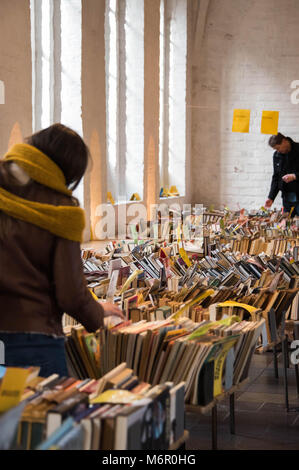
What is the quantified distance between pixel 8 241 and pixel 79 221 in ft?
0.81

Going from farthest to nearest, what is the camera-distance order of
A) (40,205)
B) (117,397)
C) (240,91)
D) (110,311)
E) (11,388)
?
(240,91) < (110,311) < (40,205) < (117,397) < (11,388)

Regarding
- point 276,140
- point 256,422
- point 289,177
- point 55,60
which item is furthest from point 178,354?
point 55,60

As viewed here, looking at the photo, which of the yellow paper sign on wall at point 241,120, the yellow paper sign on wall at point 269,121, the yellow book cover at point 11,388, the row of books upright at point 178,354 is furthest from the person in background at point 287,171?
the yellow book cover at point 11,388

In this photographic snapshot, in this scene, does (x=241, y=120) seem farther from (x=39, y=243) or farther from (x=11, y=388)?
(x=11, y=388)

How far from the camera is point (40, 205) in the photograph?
2.27m

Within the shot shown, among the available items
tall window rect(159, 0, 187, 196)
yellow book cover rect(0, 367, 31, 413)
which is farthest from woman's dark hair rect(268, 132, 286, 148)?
yellow book cover rect(0, 367, 31, 413)

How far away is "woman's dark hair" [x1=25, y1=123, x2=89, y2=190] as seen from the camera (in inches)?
90.4

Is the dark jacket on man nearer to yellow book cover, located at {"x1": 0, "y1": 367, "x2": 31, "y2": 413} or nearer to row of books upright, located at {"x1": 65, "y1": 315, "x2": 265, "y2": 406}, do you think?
row of books upright, located at {"x1": 65, "y1": 315, "x2": 265, "y2": 406}

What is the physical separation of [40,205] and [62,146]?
0.21 m

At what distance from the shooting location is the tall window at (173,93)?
1403 centimetres

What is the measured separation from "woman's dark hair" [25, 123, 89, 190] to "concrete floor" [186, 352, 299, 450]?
1.32 meters

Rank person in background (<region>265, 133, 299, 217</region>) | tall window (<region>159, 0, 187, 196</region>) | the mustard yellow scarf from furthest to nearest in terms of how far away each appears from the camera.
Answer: tall window (<region>159, 0, 187, 196</region>) → person in background (<region>265, 133, 299, 217</region>) → the mustard yellow scarf

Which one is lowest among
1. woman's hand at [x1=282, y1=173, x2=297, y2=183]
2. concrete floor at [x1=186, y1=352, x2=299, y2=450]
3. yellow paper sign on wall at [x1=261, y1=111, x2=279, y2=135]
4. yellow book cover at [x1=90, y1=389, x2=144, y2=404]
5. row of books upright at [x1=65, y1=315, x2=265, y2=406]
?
concrete floor at [x1=186, y1=352, x2=299, y2=450]

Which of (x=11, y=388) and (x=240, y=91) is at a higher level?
(x=240, y=91)
